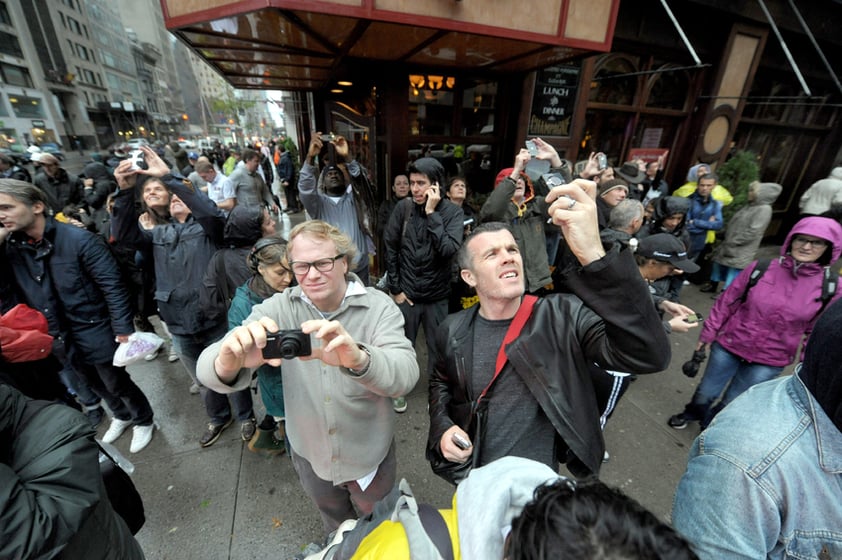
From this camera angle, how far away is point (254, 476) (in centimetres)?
286

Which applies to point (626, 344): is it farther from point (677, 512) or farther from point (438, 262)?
point (438, 262)

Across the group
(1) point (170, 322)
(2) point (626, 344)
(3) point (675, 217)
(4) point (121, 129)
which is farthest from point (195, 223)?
(4) point (121, 129)

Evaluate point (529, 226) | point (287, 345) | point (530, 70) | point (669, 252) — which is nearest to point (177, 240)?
point (287, 345)

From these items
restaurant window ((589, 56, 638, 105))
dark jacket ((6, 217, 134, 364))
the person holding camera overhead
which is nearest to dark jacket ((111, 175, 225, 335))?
the person holding camera overhead

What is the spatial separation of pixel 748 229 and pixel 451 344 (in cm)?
608

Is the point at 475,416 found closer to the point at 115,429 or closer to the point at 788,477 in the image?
the point at 788,477

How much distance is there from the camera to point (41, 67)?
136 ft

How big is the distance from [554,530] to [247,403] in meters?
3.16

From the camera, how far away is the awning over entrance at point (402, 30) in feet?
9.48

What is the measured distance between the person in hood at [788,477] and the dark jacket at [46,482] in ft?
6.53

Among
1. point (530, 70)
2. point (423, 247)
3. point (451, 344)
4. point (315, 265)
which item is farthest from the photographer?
point (530, 70)

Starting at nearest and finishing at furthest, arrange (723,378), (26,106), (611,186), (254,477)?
(254,477) → (723,378) → (611,186) → (26,106)

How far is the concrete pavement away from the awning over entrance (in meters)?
3.70

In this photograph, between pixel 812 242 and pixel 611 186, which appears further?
pixel 611 186
